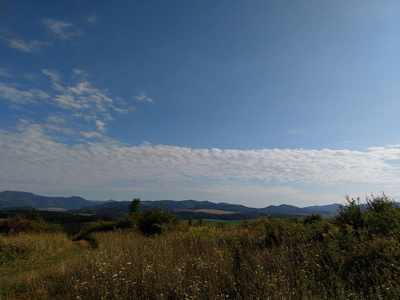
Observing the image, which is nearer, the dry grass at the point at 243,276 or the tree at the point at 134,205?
the dry grass at the point at 243,276

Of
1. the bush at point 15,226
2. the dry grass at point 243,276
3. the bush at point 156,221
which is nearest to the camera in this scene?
the dry grass at point 243,276

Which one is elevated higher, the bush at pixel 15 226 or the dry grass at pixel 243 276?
the dry grass at pixel 243 276

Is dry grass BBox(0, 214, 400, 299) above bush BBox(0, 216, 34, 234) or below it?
above

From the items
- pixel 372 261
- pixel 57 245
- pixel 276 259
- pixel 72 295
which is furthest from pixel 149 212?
pixel 372 261

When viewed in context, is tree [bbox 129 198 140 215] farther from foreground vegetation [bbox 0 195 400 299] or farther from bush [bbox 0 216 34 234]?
foreground vegetation [bbox 0 195 400 299]

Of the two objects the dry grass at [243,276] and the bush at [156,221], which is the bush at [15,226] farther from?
the dry grass at [243,276]

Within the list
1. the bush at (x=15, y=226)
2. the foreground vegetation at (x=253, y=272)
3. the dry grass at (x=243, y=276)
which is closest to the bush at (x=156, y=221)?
the bush at (x=15, y=226)

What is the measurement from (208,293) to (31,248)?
13133 mm

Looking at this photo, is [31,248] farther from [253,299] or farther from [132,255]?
[253,299]

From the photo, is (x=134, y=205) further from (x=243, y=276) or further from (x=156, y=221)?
(x=243, y=276)

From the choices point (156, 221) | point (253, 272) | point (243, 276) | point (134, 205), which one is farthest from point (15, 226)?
point (253, 272)

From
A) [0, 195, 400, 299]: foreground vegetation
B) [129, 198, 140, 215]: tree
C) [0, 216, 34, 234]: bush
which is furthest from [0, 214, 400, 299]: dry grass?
[129, 198, 140, 215]: tree

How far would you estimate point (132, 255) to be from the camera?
7.64 meters

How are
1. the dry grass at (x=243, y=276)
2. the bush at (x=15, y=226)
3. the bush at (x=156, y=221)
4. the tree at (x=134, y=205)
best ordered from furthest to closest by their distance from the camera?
the tree at (x=134, y=205)
the bush at (x=156, y=221)
the bush at (x=15, y=226)
the dry grass at (x=243, y=276)
